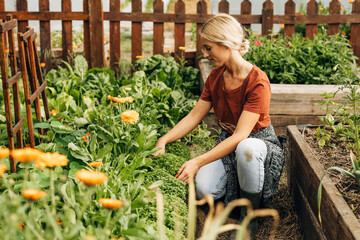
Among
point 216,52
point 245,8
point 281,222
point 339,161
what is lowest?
point 281,222

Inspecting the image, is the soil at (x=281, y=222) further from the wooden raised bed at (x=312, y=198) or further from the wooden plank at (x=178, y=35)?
the wooden plank at (x=178, y=35)

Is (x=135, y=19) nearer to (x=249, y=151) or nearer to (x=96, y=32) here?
(x=96, y=32)

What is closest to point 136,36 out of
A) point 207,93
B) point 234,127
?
point 207,93

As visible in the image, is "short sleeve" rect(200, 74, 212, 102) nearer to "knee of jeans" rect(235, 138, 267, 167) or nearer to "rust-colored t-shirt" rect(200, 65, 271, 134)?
"rust-colored t-shirt" rect(200, 65, 271, 134)

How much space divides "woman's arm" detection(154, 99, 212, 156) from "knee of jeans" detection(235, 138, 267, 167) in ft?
1.56

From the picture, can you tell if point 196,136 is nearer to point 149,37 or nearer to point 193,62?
point 193,62

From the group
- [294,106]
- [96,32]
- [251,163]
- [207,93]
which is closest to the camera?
[251,163]

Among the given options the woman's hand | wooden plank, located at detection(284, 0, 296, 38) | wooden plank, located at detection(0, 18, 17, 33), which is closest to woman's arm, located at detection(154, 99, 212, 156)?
the woman's hand

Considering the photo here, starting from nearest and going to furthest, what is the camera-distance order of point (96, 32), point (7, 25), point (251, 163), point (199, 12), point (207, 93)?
1. point (7, 25)
2. point (251, 163)
3. point (207, 93)
4. point (96, 32)
5. point (199, 12)

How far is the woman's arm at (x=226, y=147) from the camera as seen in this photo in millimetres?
2529

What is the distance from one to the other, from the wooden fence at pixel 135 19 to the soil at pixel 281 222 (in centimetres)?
251

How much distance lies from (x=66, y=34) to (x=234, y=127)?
292 cm

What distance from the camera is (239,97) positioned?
107 inches

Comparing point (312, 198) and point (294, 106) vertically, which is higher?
point (294, 106)
